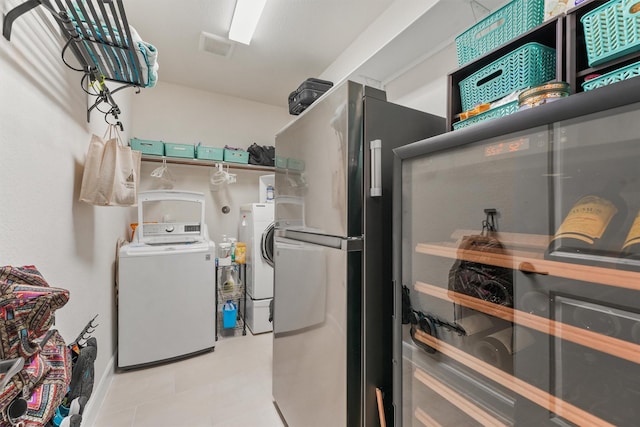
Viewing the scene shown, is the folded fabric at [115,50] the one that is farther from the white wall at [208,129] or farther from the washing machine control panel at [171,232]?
the white wall at [208,129]

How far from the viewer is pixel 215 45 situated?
261 cm


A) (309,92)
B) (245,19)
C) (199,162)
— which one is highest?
(245,19)

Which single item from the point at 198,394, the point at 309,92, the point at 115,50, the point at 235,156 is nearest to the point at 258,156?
the point at 235,156

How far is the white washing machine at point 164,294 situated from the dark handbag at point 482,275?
236 centimetres

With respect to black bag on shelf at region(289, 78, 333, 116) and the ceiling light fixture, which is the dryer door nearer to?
black bag on shelf at region(289, 78, 333, 116)

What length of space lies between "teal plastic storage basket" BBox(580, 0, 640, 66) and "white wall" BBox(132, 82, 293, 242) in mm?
3574

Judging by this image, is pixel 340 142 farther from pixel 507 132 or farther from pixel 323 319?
pixel 323 319

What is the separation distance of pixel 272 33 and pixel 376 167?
6.77ft

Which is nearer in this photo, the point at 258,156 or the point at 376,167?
the point at 376,167

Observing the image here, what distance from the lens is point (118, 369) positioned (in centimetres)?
236

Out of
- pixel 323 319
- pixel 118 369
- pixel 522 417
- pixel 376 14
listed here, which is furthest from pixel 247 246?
pixel 522 417

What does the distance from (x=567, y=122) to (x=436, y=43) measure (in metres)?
1.55

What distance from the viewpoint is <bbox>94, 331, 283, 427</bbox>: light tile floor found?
1798mm

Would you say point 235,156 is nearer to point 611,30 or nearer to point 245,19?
point 245,19
